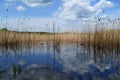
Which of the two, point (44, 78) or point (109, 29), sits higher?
point (109, 29)

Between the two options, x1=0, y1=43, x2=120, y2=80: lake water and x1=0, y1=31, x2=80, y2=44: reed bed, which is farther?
x1=0, y1=31, x2=80, y2=44: reed bed

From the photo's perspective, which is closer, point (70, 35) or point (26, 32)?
point (26, 32)

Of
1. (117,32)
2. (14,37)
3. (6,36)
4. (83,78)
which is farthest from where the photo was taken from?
(14,37)

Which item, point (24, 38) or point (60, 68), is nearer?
point (60, 68)

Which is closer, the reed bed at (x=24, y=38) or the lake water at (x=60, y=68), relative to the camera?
the lake water at (x=60, y=68)

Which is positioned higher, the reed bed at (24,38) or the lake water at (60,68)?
the reed bed at (24,38)

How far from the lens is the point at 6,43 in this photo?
13.9m

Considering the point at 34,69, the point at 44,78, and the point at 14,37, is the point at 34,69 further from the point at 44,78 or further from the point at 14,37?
the point at 14,37

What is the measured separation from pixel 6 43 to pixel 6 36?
0.51 m

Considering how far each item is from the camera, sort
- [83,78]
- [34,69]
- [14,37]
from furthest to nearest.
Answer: [14,37]
[83,78]
[34,69]

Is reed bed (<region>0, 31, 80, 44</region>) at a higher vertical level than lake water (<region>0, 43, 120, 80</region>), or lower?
higher

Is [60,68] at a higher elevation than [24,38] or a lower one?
lower

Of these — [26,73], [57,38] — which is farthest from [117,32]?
[26,73]

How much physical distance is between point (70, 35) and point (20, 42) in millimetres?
4811
